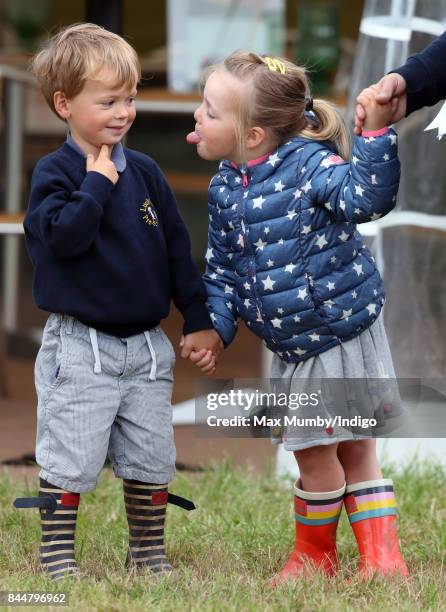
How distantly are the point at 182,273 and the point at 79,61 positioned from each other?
541 mm

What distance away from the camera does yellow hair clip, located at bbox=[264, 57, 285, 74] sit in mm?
A: 2719

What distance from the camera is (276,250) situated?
2.66m

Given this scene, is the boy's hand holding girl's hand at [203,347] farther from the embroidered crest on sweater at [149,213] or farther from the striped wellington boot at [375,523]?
the striped wellington boot at [375,523]

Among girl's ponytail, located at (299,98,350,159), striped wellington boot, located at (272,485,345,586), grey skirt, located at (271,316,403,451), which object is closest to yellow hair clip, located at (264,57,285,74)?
girl's ponytail, located at (299,98,350,159)

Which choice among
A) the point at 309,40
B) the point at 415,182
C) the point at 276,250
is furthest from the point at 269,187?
the point at 309,40

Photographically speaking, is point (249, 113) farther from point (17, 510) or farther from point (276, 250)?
point (17, 510)

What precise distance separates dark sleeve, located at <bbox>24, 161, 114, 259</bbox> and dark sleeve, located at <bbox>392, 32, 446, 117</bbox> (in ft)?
2.22

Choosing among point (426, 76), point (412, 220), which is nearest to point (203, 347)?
point (426, 76)

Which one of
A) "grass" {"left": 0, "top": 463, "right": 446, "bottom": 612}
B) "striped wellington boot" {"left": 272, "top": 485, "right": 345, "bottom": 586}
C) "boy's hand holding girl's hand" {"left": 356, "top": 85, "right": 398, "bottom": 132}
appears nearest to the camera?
"boy's hand holding girl's hand" {"left": 356, "top": 85, "right": 398, "bottom": 132}

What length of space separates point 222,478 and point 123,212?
4.26 feet

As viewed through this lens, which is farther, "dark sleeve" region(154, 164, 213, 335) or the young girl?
"dark sleeve" region(154, 164, 213, 335)

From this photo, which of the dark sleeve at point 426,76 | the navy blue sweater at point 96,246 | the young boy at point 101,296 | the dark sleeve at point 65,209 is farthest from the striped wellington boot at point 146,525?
the dark sleeve at point 426,76

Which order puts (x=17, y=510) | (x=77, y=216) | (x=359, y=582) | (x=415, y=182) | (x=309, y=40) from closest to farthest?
(x=77, y=216), (x=359, y=582), (x=17, y=510), (x=415, y=182), (x=309, y=40)

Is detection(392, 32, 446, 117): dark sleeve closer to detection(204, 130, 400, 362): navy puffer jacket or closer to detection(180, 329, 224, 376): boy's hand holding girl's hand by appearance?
detection(204, 130, 400, 362): navy puffer jacket
